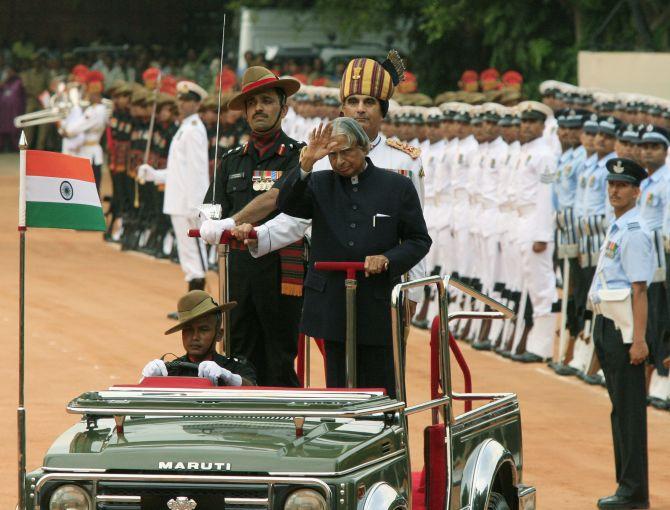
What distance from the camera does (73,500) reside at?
20.7 ft

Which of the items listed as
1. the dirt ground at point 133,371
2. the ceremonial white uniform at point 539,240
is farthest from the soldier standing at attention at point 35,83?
the ceremonial white uniform at point 539,240

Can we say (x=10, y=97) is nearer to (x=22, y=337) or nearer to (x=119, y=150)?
(x=119, y=150)

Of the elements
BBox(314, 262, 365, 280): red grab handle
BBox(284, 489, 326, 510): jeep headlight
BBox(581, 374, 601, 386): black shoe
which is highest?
BBox(314, 262, 365, 280): red grab handle

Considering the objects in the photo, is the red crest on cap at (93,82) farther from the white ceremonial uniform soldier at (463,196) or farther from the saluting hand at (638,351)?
the saluting hand at (638,351)

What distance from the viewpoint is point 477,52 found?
32.6 m

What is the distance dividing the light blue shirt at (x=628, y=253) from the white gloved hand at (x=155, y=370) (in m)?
3.75

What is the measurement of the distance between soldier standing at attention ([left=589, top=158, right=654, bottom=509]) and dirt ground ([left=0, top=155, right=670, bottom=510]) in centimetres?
41

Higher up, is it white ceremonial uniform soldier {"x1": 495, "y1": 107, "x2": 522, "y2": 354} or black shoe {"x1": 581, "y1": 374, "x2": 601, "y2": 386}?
white ceremonial uniform soldier {"x1": 495, "y1": 107, "x2": 522, "y2": 354}

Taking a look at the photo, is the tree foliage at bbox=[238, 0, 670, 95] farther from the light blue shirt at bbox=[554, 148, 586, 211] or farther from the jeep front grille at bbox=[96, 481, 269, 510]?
the jeep front grille at bbox=[96, 481, 269, 510]

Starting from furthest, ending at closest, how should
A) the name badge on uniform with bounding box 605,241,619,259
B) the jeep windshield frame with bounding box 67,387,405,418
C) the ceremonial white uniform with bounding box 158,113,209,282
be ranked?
the ceremonial white uniform with bounding box 158,113,209,282 → the name badge on uniform with bounding box 605,241,619,259 → the jeep windshield frame with bounding box 67,387,405,418

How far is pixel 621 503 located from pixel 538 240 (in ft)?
19.8

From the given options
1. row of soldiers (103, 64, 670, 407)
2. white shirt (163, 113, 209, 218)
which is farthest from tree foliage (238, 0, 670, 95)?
white shirt (163, 113, 209, 218)

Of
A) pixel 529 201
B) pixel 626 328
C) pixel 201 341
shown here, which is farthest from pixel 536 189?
pixel 201 341

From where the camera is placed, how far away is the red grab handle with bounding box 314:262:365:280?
7602 millimetres
